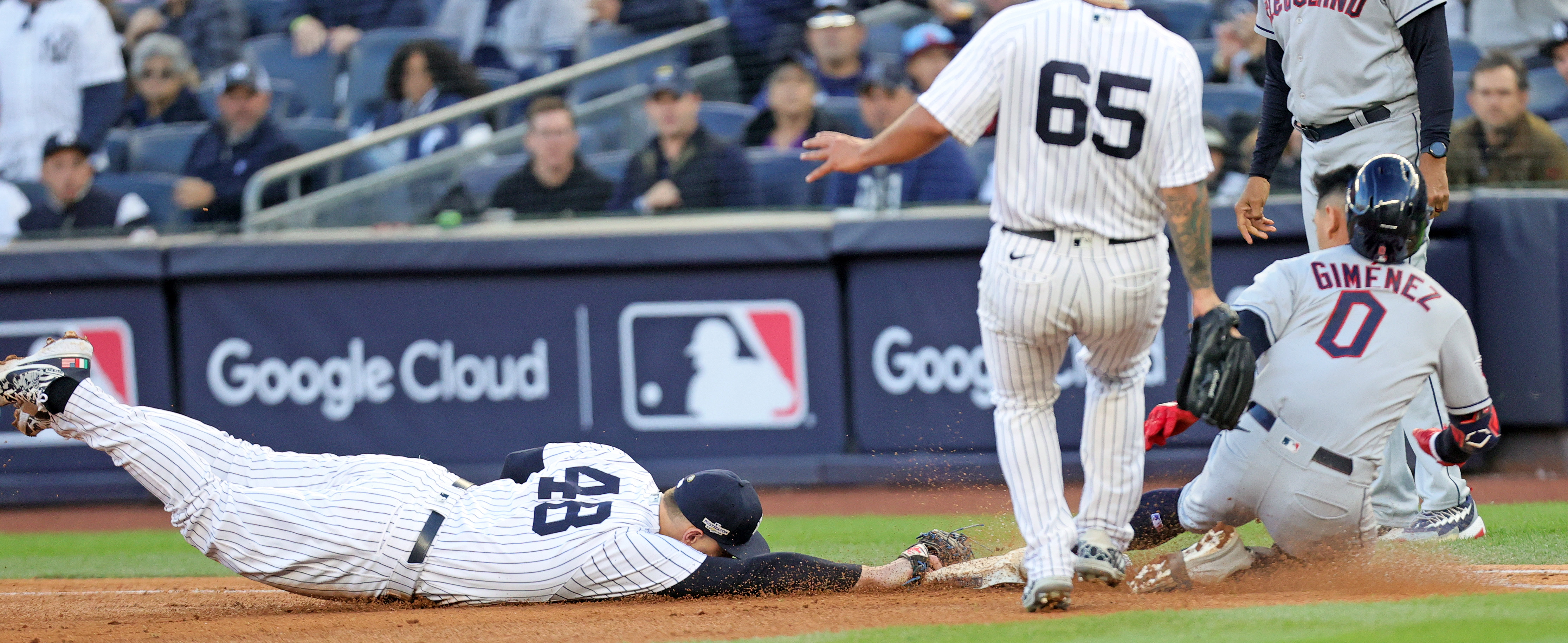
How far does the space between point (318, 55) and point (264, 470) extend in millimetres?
7045

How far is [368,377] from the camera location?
7512 mm

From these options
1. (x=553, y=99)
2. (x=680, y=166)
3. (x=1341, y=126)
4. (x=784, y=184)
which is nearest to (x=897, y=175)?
(x=784, y=184)

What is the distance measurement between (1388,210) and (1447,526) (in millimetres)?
1526

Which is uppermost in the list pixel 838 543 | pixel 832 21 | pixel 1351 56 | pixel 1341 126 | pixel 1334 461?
pixel 832 21

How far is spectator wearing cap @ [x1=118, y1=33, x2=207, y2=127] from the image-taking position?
9.84 m

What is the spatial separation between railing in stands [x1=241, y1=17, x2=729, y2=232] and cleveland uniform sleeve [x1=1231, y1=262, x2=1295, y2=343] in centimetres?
595

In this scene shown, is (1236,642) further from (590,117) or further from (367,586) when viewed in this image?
(590,117)

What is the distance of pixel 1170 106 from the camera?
322cm

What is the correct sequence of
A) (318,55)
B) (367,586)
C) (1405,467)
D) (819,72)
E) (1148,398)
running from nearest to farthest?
(367,586) < (1405,467) < (1148,398) < (819,72) < (318,55)

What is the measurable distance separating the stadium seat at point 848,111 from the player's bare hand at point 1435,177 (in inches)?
166

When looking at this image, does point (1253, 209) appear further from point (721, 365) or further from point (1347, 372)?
point (721, 365)

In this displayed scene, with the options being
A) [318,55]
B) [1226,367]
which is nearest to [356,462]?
[1226,367]

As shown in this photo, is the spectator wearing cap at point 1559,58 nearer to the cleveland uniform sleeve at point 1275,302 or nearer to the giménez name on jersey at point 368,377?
the cleveland uniform sleeve at point 1275,302

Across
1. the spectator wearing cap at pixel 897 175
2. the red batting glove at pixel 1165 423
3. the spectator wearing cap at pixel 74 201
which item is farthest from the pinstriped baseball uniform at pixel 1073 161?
the spectator wearing cap at pixel 74 201
